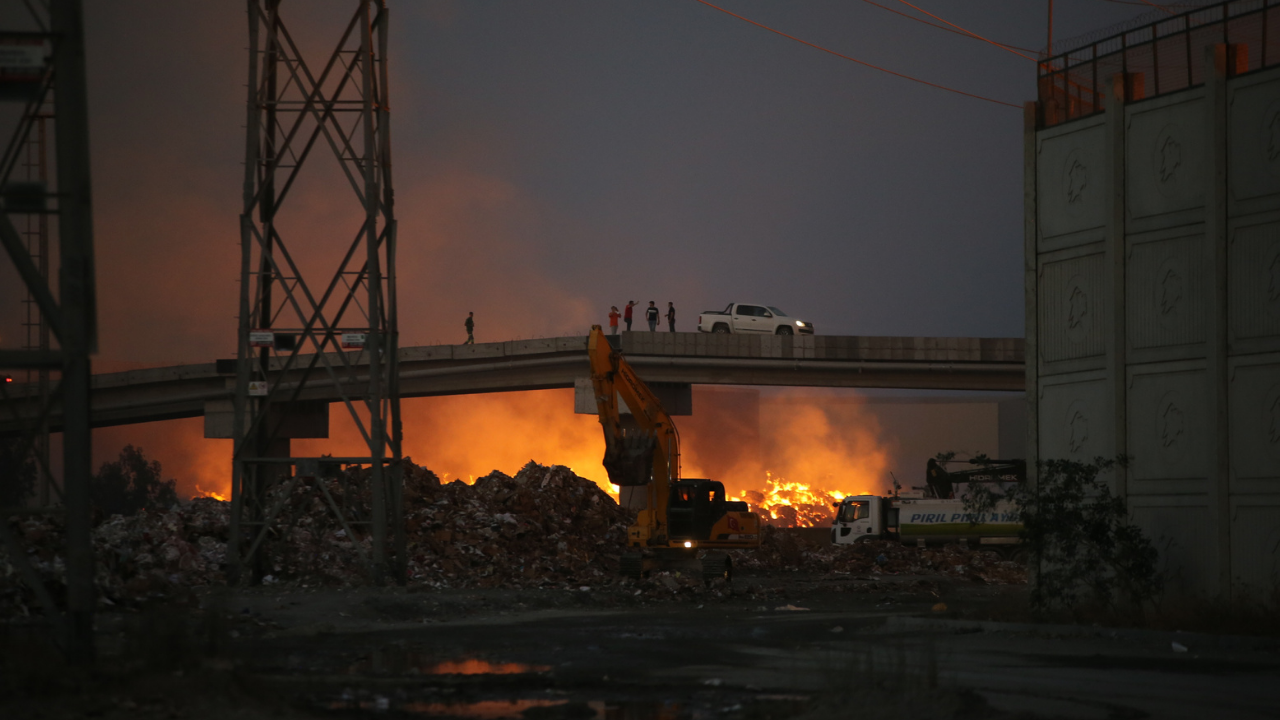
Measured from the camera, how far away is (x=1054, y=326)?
64.6 ft

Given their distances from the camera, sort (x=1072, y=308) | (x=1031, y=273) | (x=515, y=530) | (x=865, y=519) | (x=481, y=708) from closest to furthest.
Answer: (x=481, y=708)
(x=1072, y=308)
(x=1031, y=273)
(x=515, y=530)
(x=865, y=519)

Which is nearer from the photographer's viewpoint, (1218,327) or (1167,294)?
(1218,327)

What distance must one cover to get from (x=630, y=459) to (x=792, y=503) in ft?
185

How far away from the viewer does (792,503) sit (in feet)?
266

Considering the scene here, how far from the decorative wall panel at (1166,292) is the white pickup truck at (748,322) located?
103 ft

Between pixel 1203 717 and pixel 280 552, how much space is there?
19.9 metres

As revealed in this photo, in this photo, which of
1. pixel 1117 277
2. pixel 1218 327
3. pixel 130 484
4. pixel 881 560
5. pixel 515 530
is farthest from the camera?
pixel 130 484

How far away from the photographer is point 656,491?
26875 millimetres

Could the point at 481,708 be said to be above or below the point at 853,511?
above

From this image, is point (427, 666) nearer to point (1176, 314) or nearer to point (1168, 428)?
point (1168, 428)

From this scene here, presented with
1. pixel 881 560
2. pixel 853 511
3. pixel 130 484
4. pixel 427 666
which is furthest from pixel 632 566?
pixel 130 484

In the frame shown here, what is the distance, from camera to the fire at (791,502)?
255 feet

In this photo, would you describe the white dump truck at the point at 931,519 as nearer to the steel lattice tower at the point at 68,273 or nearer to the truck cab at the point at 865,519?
the truck cab at the point at 865,519

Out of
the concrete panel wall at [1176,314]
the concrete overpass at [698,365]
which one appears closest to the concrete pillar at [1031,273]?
the concrete panel wall at [1176,314]
